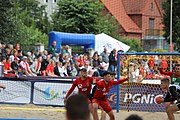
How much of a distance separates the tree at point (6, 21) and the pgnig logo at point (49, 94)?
15988 mm

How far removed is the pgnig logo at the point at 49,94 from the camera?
54.6 ft

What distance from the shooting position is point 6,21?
32.6 meters

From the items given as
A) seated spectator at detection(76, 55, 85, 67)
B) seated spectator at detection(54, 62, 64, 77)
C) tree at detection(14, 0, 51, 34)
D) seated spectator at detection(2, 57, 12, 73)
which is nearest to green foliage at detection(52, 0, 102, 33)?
tree at detection(14, 0, 51, 34)

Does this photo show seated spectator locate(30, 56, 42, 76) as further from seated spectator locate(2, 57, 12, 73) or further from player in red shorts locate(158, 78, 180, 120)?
player in red shorts locate(158, 78, 180, 120)

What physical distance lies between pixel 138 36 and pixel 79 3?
18887mm

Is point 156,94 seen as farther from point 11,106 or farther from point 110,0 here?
point 110,0

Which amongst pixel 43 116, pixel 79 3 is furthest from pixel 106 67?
pixel 79 3

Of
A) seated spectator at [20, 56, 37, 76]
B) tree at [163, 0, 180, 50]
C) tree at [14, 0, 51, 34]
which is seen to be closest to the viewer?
seated spectator at [20, 56, 37, 76]

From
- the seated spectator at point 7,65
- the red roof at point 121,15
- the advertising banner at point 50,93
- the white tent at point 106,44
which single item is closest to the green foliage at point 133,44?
the red roof at point 121,15

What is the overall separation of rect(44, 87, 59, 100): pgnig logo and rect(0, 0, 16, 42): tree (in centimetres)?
1599

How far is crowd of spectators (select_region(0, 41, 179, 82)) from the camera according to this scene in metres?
17.0

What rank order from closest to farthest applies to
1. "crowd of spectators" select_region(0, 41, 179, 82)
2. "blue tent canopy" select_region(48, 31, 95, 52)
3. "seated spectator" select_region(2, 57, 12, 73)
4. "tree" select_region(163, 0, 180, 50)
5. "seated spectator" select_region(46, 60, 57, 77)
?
1. "crowd of spectators" select_region(0, 41, 179, 82)
2. "seated spectator" select_region(2, 57, 12, 73)
3. "seated spectator" select_region(46, 60, 57, 77)
4. "blue tent canopy" select_region(48, 31, 95, 52)
5. "tree" select_region(163, 0, 180, 50)

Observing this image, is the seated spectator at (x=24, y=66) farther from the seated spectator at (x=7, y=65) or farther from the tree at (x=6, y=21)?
the tree at (x=6, y=21)

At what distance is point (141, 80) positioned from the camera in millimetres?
Answer: 16641
